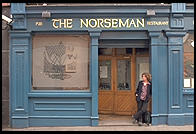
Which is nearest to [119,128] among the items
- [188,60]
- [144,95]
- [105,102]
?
[144,95]

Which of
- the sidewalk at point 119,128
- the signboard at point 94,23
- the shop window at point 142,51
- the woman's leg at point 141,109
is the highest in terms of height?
the signboard at point 94,23

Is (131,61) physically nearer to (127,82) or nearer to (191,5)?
(127,82)

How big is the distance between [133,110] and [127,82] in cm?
93

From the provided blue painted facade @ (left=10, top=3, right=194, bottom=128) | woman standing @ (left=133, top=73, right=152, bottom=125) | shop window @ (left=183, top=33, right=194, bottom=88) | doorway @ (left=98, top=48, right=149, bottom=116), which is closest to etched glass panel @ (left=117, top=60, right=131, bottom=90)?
doorway @ (left=98, top=48, right=149, bottom=116)

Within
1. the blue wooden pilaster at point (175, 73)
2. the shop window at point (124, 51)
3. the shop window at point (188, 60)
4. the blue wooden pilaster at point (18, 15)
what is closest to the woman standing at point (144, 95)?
the blue wooden pilaster at point (175, 73)

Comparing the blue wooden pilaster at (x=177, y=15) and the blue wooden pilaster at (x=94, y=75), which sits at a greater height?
the blue wooden pilaster at (x=177, y=15)

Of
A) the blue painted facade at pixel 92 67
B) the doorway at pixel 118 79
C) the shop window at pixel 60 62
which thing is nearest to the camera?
the blue painted facade at pixel 92 67

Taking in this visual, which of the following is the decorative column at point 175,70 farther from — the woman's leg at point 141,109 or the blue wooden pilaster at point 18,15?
the blue wooden pilaster at point 18,15

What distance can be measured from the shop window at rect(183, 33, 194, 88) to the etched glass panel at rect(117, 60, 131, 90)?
2027mm

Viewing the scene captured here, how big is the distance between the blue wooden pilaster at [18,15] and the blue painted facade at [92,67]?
27mm

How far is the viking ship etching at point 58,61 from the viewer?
995 centimetres

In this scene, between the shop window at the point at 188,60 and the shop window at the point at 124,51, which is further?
the shop window at the point at 124,51

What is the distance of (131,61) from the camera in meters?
11.3

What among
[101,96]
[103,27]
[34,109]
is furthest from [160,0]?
[34,109]
